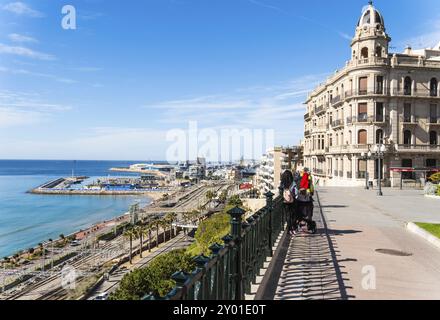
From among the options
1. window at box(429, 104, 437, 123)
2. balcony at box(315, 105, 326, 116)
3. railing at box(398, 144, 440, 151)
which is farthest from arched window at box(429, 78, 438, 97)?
balcony at box(315, 105, 326, 116)

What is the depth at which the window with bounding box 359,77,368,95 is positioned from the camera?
39375mm

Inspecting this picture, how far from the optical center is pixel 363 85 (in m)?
39.7

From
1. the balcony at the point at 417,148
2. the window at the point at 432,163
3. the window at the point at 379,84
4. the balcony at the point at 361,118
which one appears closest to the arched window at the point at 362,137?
the balcony at the point at 361,118

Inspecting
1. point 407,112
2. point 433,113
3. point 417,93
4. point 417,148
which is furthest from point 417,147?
point 417,93

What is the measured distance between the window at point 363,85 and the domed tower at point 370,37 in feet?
8.28

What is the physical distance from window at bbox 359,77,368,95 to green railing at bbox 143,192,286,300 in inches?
1372

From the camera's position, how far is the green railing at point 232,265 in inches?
134

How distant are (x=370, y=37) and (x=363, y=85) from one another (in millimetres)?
5313

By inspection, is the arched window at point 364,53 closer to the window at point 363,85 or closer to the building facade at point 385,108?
the building facade at point 385,108

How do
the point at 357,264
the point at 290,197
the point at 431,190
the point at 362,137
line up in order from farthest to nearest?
the point at 362,137 < the point at 431,190 < the point at 290,197 < the point at 357,264

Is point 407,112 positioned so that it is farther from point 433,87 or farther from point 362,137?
point 362,137
